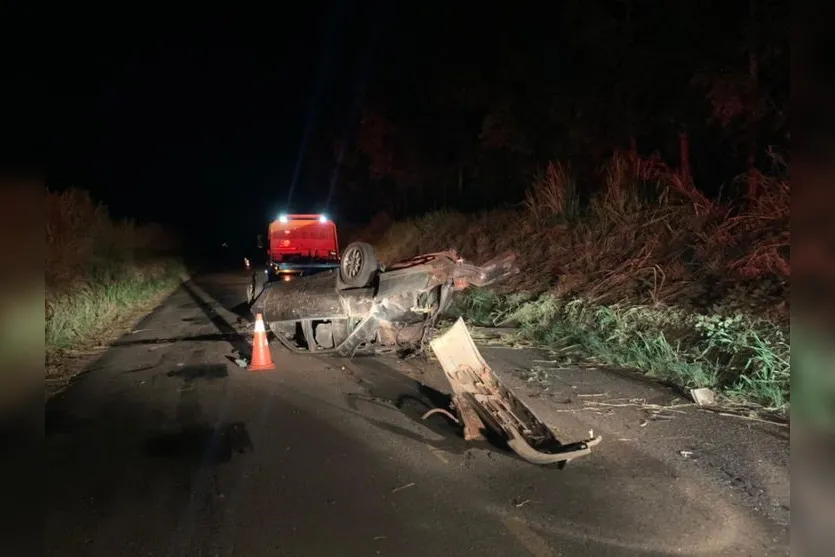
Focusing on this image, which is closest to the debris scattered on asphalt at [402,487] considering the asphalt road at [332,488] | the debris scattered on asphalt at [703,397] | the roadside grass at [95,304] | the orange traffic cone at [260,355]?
the asphalt road at [332,488]

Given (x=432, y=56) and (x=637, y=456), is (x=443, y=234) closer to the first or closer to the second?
(x=432, y=56)

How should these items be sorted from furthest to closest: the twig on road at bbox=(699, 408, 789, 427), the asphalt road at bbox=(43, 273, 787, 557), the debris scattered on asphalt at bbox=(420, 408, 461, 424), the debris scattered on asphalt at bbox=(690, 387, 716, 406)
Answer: the debris scattered on asphalt at bbox=(690, 387, 716, 406) → the debris scattered on asphalt at bbox=(420, 408, 461, 424) → the twig on road at bbox=(699, 408, 789, 427) → the asphalt road at bbox=(43, 273, 787, 557)

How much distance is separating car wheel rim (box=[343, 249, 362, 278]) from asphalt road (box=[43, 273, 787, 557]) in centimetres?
217

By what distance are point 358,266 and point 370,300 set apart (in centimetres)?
60

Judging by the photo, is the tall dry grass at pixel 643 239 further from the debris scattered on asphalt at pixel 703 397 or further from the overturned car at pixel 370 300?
the overturned car at pixel 370 300

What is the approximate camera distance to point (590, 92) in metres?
15.9

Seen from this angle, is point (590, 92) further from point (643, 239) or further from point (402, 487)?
point (402, 487)

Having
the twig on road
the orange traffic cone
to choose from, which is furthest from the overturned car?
the twig on road

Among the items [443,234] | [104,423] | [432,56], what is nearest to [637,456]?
[104,423]

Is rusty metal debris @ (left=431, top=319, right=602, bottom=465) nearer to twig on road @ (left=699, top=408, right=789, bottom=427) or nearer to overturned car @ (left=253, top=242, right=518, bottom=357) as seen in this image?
twig on road @ (left=699, top=408, right=789, bottom=427)

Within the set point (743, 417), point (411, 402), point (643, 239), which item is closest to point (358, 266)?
point (411, 402)

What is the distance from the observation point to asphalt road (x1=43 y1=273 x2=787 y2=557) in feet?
13.9

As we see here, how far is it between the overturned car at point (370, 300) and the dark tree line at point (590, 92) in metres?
5.10

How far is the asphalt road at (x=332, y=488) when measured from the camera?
13.9ft
